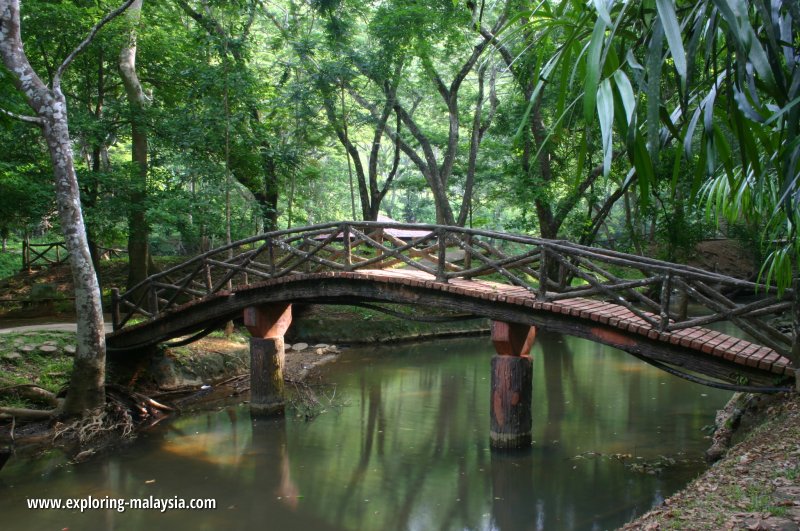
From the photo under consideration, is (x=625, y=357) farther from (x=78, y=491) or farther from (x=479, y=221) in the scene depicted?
(x=78, y=491)

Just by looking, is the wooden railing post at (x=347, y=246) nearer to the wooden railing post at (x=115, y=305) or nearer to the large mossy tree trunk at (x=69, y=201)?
the large mossy tree trunk at (x=69, y=201)

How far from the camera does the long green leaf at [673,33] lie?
2346 mm

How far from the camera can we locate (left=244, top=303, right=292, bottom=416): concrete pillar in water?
10.5m

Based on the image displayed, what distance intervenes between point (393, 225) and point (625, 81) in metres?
6.19

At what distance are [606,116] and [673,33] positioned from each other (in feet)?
1.30

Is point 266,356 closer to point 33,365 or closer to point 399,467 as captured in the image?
point 399,467

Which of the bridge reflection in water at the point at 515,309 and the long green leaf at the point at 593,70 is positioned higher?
the long green leaf at the point at 593,70

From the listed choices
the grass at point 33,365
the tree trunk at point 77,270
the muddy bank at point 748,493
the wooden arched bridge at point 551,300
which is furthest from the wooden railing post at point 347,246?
the muddy bank at point 748,493

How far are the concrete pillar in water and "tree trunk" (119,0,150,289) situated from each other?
384cm

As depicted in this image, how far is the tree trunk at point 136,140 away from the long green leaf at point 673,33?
1180 cm

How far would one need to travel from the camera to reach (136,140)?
14273 millimetres

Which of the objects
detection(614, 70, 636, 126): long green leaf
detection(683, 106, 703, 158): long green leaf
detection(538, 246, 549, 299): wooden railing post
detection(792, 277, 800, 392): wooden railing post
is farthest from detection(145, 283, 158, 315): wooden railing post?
detection(614, 70, 636, 126): long green leaf

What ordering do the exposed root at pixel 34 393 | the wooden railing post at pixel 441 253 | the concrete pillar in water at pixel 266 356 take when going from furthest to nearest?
the concrete pillar in water at pixel 266 356 → the exposed root at pixel 34 393 → the wooden railing post at pixel 441 253

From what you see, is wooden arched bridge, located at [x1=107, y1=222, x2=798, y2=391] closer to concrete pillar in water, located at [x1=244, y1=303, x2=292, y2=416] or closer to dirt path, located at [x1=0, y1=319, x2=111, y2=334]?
concrete pillar in water, located at [x1=244, y1=303, x2=292, y2=416]
